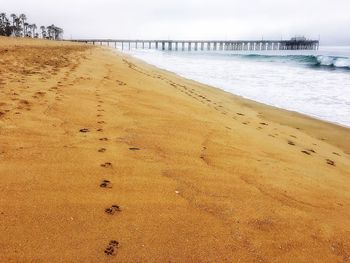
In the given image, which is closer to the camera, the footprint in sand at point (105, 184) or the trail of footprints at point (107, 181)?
the trail of footprints at point (107, 181)

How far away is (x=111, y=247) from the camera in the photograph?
1.88 m

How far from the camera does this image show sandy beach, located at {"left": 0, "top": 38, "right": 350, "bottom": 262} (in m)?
1.95

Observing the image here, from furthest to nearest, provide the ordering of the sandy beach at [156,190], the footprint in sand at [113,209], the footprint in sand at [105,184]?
the footprint in sand at [105,184], the footprint in sand at [113,209], the sandy beach at [156,190]

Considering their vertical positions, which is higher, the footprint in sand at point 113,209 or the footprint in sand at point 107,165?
the footprint in sand at point 107,165

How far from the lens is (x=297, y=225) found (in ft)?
7.78

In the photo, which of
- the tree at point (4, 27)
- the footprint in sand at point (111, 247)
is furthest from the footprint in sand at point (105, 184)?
the tree at point (4, 27)

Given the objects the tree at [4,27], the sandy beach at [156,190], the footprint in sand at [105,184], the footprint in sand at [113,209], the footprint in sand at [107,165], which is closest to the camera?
the sandy beach at [156,190]

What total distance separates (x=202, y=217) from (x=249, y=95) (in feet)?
30.1

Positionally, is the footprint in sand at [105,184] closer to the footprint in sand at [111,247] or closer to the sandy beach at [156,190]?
the sandy beach at [156,190]

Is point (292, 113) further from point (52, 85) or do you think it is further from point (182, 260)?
point (182, 260)

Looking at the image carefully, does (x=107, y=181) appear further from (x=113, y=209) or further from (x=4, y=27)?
(x=4, y=27)

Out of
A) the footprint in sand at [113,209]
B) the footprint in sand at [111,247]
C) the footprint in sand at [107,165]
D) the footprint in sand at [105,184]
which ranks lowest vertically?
the footprint in sand at [111,247]

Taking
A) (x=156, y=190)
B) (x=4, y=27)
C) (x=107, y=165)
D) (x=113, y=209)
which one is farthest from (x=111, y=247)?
(x=4, y=27)

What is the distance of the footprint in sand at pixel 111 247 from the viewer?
6.04ft
